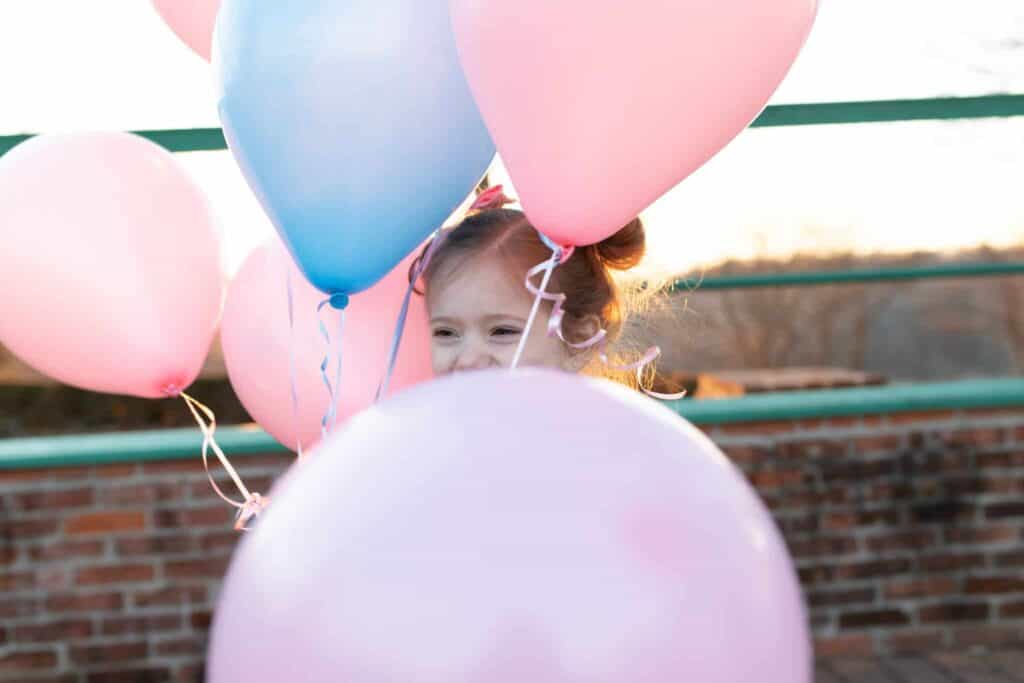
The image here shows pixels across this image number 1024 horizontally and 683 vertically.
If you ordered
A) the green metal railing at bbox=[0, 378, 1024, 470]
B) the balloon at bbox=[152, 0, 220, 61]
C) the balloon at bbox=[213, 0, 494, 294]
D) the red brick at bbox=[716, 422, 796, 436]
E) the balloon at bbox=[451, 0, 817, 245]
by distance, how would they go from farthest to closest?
the red brick at bbox=[716, 422, 796, 436]
the green metal railing at bbox=[0, 378, 1024, 470]
the balloon at bbox=[152, 0, 220, 61]
the balloon at bbox=[213, 0, 494, 294]
the balloon at bbox=[451, 0, 817, 245]

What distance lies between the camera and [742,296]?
193 inches

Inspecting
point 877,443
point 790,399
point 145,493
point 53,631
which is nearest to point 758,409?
point 790,399

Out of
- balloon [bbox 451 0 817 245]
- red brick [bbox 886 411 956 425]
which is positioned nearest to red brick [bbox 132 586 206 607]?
red brick [bbox 886 411 956 425]

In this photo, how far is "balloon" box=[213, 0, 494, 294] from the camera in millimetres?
1118

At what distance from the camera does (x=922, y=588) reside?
9.68ft

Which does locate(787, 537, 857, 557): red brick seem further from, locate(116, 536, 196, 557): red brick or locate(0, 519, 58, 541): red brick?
locate(0, 519, 58, 541): red brick

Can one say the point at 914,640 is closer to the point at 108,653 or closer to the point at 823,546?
the point at 823,546

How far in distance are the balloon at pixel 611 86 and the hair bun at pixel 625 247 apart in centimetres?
Answer: 29

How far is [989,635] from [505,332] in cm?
203

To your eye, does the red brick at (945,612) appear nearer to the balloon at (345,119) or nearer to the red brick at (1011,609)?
the red brick at (1011,609)

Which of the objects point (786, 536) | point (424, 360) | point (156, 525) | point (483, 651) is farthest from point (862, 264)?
point (483, 651)

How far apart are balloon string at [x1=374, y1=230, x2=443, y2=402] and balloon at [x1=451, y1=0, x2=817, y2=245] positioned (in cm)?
34

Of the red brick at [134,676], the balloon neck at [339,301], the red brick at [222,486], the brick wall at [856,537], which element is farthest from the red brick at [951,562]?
the balloon neck at [339,301]

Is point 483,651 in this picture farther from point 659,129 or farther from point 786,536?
point 786,536
